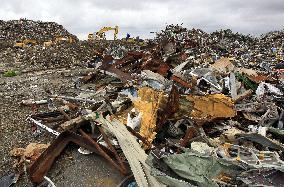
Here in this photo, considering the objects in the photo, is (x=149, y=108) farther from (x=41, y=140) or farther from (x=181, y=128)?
(x=41, y=140)

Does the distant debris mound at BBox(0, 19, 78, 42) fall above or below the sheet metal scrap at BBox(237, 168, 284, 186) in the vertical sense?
above

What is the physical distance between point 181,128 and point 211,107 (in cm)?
74

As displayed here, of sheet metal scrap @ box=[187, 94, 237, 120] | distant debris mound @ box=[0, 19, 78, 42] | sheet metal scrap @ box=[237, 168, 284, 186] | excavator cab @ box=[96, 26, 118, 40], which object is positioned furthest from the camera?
distant debris mound @ box=[0, 19, 78, 42]

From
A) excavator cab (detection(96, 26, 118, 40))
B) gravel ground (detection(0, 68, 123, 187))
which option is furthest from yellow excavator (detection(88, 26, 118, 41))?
gravel ground (detection(0, 68, 123, 187))

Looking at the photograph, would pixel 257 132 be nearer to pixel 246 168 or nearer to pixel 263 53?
pixel 246 168

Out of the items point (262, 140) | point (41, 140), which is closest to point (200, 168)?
point (262, 140)

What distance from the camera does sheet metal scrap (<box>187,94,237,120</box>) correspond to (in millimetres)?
6836

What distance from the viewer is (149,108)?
6.52m

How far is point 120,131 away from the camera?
586 cm

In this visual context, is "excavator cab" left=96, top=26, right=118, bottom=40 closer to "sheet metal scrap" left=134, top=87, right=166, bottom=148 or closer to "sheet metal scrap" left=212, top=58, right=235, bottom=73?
"sheet metal scrap" left=212, top=58, right=235, bottom=73

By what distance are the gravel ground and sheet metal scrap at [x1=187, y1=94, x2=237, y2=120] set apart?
2.14 m

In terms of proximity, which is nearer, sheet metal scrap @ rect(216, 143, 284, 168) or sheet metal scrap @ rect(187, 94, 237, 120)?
sheet metal scrap @ rect(216, 143, 284, 168)

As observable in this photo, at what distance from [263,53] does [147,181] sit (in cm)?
1220

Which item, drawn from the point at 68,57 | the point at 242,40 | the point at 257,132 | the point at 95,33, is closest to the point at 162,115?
the point at 257,132
